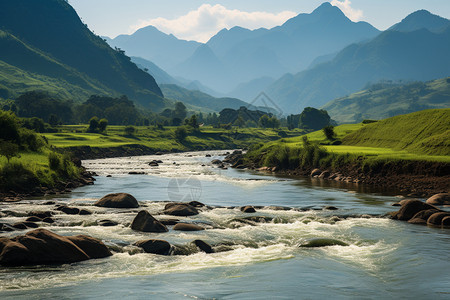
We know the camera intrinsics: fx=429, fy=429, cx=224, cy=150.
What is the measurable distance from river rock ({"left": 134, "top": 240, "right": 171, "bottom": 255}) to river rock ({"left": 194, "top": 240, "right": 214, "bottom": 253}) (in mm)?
1912

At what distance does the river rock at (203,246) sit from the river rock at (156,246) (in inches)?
75.3

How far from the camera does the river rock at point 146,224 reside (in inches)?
1220

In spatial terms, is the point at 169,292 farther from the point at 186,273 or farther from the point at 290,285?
the point at 290,285

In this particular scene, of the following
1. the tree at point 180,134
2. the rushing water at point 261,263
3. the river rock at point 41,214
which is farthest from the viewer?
the tree at point 180,134

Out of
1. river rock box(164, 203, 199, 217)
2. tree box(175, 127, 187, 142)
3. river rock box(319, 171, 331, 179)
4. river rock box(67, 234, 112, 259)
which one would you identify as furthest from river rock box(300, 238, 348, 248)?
tree box(175, 127, 187, 142)

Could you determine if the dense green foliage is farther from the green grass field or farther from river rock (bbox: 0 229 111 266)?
the green grass field

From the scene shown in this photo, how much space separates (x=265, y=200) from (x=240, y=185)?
638 inches

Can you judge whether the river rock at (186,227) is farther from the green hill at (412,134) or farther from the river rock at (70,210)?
the green hill at (412,134)

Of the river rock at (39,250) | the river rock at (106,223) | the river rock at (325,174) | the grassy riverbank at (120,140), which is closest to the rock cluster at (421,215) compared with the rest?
the river rock at (106,223)

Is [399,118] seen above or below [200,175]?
above

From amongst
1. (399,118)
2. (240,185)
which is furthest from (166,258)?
(399,118)

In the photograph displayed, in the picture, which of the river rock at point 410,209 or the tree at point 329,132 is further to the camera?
the tree at point 329,132

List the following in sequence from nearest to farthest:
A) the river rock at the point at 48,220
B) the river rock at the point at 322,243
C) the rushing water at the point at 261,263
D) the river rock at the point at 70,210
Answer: the rushing water at the point at 261,263 < the river rock at the point at 322,243 < the river rock at the point at 48,220 < the river rock at the point at 70,210

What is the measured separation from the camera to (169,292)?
1988 cm
